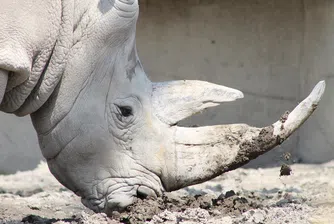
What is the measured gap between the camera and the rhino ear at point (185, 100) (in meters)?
3.70

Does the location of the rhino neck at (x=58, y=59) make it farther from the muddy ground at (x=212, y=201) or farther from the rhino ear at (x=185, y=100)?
the muddy ground at (x=212, y=201)

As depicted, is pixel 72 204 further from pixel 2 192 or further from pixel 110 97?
pixel 110 97

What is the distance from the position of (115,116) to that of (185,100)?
309 millimetres

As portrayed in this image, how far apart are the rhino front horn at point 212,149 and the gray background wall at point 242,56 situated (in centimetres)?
306

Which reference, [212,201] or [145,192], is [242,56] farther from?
[145,192]

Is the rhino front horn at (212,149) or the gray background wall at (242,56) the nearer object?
the rhino front horn at (212,149)

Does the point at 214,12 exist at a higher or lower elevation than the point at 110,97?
higher

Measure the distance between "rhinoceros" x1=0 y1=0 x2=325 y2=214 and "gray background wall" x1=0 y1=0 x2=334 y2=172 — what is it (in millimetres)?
3030

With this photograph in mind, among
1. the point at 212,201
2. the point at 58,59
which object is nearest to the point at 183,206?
the point at 212,201

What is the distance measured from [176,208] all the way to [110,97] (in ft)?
1.84

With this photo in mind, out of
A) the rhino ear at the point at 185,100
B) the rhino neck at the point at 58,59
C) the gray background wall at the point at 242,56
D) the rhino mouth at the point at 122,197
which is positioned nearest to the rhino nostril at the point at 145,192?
the rhino mouth at the point at 122,197

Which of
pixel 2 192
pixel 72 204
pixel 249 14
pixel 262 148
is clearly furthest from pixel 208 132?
pixel 249 14

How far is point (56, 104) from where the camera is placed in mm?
3580

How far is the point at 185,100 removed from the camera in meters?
3.74
